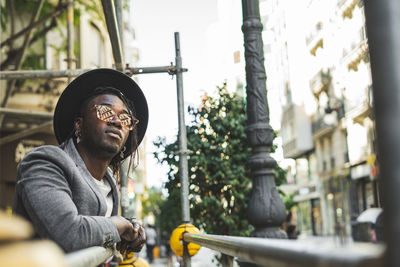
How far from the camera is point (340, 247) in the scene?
53 cm

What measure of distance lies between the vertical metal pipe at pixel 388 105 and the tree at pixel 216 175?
19.1 feet

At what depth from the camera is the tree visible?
21.0ft

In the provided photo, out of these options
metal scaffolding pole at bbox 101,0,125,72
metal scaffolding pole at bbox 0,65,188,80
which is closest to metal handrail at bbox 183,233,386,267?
metal scaffolding pole at bbox 101,0,125,72

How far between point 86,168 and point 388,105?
1732mm

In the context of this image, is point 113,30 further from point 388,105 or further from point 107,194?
point 388,105

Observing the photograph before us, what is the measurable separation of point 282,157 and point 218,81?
1464 mm

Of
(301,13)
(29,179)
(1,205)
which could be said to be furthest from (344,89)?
(29,179)

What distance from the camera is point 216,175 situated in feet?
21.0

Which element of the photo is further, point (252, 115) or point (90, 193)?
point (252, 115)

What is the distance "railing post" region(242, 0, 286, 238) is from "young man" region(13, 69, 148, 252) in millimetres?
1979

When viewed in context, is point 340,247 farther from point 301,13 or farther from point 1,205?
point 1,205

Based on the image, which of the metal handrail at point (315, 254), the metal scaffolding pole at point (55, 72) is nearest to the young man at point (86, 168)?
the metal handrail at point (315, 254)

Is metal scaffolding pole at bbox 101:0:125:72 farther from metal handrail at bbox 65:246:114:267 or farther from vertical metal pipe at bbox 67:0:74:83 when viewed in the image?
vertical metal pipe at bbox 67:0:74:83

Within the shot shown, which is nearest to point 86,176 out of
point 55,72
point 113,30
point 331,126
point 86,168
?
point 86,168
